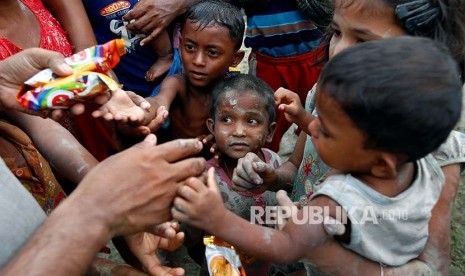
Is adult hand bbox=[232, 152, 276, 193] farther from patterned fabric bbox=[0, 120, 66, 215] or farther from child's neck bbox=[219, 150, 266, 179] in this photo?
patterned fabric bbox=[0, 120, 66, 215]

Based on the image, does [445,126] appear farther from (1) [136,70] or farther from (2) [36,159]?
(1) [136,70]

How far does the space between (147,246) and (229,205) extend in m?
0.53

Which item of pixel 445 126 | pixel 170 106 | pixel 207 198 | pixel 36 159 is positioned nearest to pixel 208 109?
pixel 170 106

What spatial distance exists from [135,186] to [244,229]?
0.36 meters

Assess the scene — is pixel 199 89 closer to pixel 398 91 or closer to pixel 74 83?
pixel 74 83

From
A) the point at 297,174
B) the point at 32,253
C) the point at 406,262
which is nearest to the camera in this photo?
the point at 32,253

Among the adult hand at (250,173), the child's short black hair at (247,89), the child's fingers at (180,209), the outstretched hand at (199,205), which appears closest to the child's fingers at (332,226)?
the outstretched hand at (199,205)

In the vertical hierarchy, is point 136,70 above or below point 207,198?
below

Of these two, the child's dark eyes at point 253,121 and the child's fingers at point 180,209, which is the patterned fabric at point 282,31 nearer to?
the child's dark eyes at point 253,121

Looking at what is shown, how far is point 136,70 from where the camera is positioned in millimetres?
3076

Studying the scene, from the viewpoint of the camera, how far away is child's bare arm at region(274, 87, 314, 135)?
7.21ft

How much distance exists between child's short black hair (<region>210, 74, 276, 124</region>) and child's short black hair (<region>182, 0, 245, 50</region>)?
286 millimetres

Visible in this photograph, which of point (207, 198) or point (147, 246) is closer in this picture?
point (207, 198)

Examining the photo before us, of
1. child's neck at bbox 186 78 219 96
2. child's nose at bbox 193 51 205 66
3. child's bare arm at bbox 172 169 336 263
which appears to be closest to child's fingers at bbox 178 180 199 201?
child's bare arm at bbox 172 169 336 263
